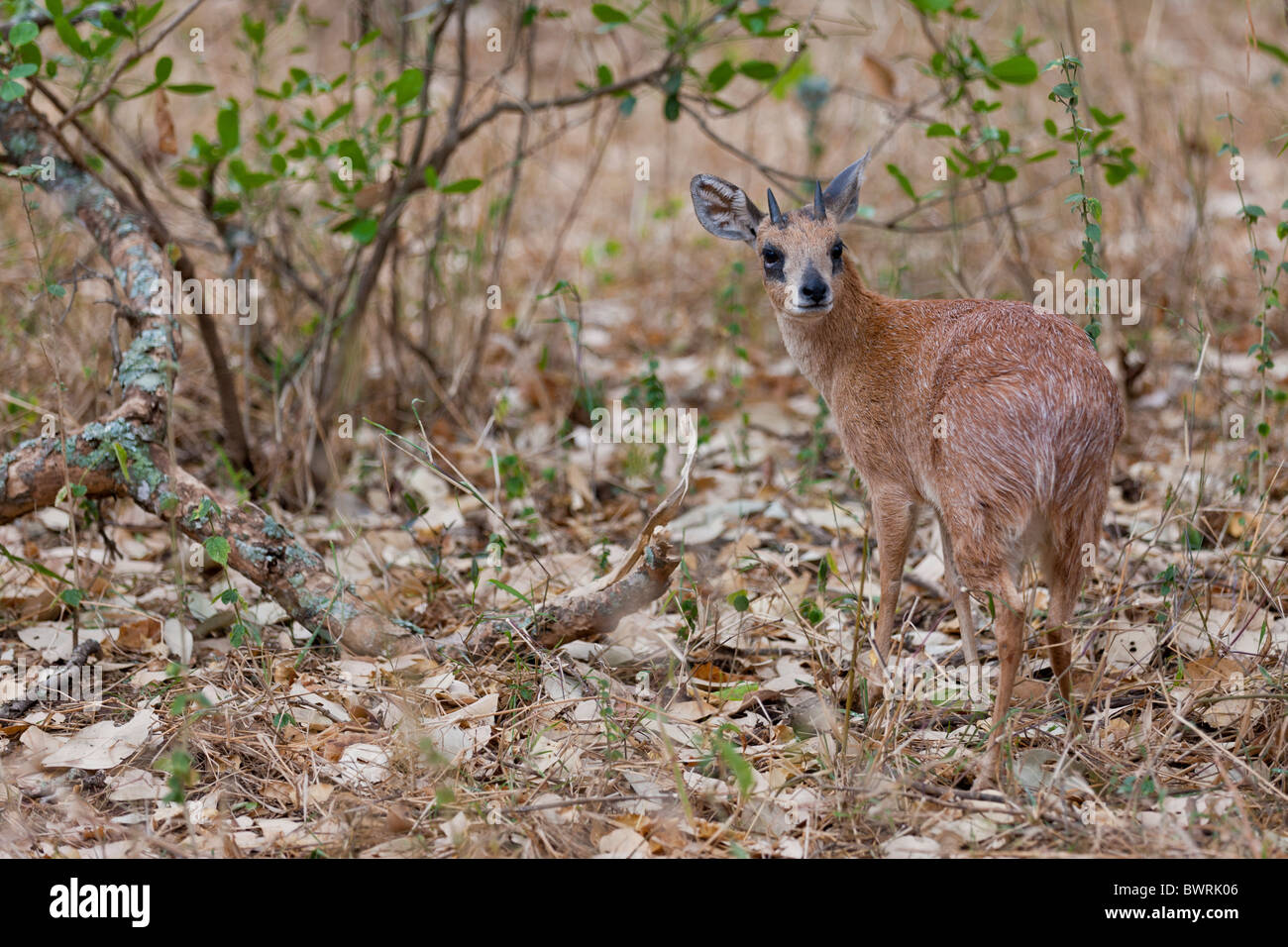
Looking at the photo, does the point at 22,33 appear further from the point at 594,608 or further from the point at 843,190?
the point at 843,190

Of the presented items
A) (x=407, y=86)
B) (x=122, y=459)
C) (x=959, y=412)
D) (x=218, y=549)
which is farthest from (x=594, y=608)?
(x=407, y=86)

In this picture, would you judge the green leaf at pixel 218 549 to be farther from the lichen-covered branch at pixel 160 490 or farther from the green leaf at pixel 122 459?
the green leaf at pixel 122 459

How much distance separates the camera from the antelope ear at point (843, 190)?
15.0 feet

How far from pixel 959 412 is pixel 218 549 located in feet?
8.46

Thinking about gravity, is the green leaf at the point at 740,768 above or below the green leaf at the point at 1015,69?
below

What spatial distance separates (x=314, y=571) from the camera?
14.6 ft

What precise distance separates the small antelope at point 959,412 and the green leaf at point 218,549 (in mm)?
2186

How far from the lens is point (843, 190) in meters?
4.60

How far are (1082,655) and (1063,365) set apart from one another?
1.09 meters

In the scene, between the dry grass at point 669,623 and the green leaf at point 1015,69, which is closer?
the dry grass at point 669,623

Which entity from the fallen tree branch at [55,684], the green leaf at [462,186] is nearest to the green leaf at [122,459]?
the fallen tree branch at [55,684]

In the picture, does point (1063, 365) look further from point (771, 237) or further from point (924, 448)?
point (771, 237)

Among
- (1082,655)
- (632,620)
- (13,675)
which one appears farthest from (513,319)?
(1082,655)

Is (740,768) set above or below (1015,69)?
below
